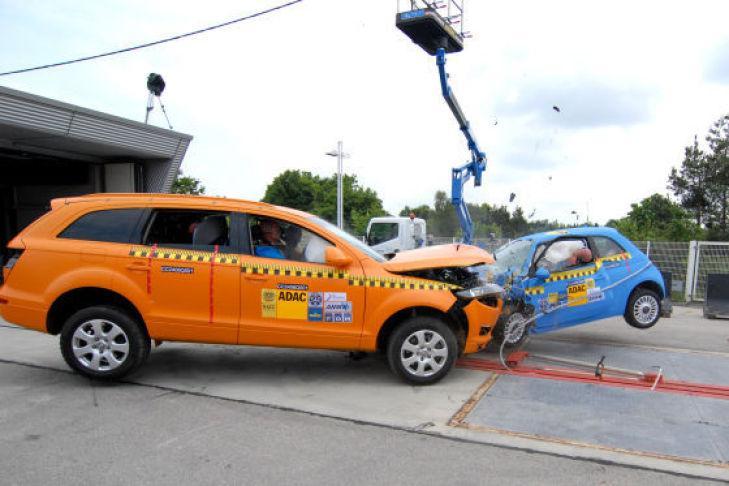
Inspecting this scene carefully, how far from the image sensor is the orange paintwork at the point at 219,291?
5320 mm

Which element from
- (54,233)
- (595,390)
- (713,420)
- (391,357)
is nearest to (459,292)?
(391,357)

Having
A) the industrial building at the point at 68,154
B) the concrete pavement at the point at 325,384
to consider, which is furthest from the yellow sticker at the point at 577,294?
the industrial building at the point at 68,154

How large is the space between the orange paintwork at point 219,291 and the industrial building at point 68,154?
25.1 ft

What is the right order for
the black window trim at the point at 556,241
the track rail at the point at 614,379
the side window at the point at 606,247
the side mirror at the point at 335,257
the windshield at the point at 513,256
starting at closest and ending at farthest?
the side mirror at the point at 335,257 < the track rail at the point at 614,379 < the black window trim at the point at 556,241 < the windshield at the point at 513,256 < the side window at the point at 606,247

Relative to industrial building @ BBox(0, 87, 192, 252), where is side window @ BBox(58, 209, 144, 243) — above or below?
below

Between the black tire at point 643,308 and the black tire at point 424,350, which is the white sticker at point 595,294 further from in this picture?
the black tire at point 424,350

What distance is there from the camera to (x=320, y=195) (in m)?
68.8

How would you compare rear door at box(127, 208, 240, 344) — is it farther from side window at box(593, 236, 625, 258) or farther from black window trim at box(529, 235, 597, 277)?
side window at box(593, 236, 625, 258)

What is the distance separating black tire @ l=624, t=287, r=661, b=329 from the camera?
744 cm

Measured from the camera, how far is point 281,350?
273 inches

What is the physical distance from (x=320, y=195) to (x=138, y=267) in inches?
2515

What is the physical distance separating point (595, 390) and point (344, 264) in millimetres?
2774

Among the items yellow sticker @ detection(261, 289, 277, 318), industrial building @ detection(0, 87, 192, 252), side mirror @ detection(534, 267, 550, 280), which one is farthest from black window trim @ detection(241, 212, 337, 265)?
industrial building @ detection(0, 87, 192, 252)

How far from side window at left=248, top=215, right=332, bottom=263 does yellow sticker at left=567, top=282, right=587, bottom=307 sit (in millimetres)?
3380
